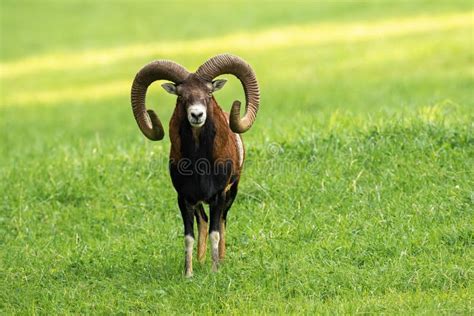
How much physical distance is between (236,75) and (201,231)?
170 cm

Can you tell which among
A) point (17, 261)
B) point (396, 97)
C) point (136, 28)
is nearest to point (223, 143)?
point (17, 261)

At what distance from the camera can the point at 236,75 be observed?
10.4 m

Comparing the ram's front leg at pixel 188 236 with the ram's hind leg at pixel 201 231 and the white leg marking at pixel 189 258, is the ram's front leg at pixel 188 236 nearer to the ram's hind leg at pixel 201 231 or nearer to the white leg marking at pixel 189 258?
the white leg marking at pixel 189 258

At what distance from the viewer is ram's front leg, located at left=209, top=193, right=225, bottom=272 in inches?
406

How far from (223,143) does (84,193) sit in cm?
342

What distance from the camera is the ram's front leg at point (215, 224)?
10.3 m

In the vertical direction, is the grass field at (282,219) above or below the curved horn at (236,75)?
below
